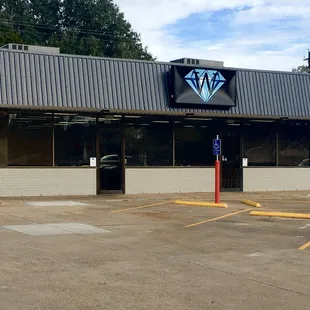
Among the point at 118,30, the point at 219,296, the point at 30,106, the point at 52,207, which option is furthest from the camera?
the point at 118,30

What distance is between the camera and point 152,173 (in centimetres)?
2298

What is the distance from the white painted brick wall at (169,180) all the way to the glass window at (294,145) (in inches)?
143

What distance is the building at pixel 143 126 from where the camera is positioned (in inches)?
827

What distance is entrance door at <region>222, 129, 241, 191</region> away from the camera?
24.8 meters

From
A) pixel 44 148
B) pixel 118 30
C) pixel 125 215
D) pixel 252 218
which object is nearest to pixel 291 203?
pixel 252 218

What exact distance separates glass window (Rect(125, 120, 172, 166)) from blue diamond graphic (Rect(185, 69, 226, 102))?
1.75 m

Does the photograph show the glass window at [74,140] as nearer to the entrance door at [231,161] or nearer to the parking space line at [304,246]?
the entrance door at [231,161]

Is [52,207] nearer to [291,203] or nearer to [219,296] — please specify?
[291,203]

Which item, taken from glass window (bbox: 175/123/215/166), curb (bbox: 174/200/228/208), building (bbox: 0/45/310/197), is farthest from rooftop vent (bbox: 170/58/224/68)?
curb (bbox: 174/200/228/208)

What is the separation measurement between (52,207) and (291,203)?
7980 millimetres

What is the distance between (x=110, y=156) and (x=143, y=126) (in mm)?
1711

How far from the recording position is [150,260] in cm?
985

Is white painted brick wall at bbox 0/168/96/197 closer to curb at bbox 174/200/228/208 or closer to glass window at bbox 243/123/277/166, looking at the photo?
curb at bbox 174/200/228/208

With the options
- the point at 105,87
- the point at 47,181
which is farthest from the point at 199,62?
the point at 47,181
